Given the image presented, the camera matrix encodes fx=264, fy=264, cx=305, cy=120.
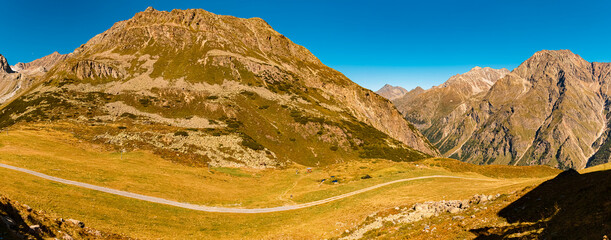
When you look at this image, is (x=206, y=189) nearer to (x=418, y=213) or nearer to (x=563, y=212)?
(x=418, y=213)

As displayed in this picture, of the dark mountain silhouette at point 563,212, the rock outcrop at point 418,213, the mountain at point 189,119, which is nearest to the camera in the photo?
the dark mountain silhouette at point 563,212

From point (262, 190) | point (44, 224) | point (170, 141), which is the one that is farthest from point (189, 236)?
point (170, 141)

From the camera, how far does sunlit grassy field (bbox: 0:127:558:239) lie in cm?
3341

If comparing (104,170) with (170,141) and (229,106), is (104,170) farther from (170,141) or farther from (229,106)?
(229,106)

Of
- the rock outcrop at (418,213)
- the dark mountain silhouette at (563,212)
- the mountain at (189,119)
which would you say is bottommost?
the rock outcrop at (418,213)

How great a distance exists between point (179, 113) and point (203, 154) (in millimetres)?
72263

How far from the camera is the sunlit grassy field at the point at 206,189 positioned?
3341 centimetres

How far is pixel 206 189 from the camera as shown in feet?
187

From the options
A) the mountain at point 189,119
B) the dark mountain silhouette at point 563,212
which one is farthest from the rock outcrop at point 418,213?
the mountain at point 189,119

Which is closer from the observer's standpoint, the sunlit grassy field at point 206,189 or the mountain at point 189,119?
the sunlit grassy field at point 206,189

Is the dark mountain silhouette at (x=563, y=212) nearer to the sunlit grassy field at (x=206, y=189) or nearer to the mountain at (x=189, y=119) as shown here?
the sunlit grassy field at (x=206, y=189)

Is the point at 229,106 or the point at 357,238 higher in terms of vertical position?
the point at 229,106

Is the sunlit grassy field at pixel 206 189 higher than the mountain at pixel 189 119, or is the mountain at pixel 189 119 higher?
the mountain at pixel 189 119

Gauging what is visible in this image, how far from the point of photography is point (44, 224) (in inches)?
779
